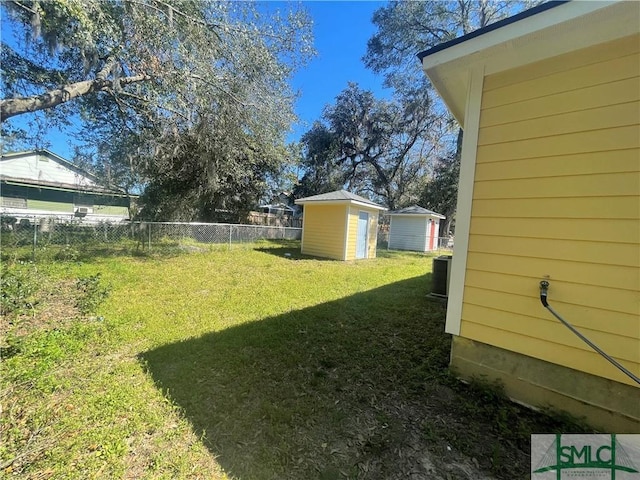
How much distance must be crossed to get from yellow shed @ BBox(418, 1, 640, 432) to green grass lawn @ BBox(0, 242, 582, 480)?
33 centimetres

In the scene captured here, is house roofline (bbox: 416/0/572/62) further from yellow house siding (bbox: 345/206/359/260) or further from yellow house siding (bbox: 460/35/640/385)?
yellow house siding (bbox: 345/206/359/260)

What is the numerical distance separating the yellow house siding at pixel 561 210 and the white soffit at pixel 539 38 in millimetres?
69

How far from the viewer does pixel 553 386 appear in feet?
6.75

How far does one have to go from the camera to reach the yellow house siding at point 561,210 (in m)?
1.79

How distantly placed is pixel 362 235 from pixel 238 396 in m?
9.27

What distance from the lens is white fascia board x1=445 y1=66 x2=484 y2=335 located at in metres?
2.39

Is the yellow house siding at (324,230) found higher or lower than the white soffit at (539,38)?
lower

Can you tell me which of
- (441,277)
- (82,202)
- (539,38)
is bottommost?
(441,277)

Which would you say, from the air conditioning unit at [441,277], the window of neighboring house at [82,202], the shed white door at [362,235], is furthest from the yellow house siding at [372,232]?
the window of neighboring house at [82,202]

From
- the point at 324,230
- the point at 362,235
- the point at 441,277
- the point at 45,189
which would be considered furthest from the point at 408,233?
the point at 45,189

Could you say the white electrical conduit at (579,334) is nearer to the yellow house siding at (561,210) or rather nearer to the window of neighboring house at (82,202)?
the yellow house siding at (561,210)

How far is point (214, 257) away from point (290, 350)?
6.80 metres

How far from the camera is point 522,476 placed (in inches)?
62.7

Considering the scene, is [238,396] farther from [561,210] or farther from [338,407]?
[561,210]
